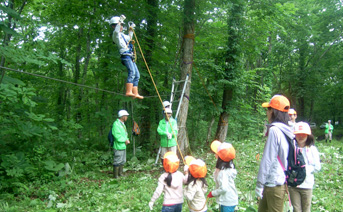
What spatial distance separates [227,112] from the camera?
36.2 feet

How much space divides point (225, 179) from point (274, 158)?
0.82m

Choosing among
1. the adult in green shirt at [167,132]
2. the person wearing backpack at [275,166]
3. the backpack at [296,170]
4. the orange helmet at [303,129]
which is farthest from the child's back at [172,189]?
the adult in green shirt at [167,132]

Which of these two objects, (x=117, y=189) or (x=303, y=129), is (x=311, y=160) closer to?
(x=303, y=129)

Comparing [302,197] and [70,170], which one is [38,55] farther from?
[302,197]

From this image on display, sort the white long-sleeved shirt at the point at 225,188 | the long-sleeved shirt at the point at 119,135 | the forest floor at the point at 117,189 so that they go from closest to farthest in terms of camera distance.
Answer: the white long-sleeved shirt at the point at 225,188 < the forest floor at the point at 117,189 < the long-sleeved shirt at the point at 119,135

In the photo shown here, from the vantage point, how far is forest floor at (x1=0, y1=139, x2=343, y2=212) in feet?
16.0

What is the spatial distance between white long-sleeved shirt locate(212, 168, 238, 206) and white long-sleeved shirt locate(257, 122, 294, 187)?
23.9 inches

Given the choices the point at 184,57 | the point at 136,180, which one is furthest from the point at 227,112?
the point at 136,180

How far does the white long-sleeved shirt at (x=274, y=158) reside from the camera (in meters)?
2.77

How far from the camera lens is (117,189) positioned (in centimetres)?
584

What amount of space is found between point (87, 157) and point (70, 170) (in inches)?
63.4

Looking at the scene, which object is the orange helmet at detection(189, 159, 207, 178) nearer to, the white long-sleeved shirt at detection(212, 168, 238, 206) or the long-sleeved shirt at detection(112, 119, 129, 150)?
the white long-sleeved shirt at detection(212, 168, 238, 206)

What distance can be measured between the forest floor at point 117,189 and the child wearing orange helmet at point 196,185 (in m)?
0.95

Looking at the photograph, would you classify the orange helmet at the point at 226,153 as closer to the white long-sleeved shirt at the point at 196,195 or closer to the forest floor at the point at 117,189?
the white long-sleeved shirt at the point at 196,195
